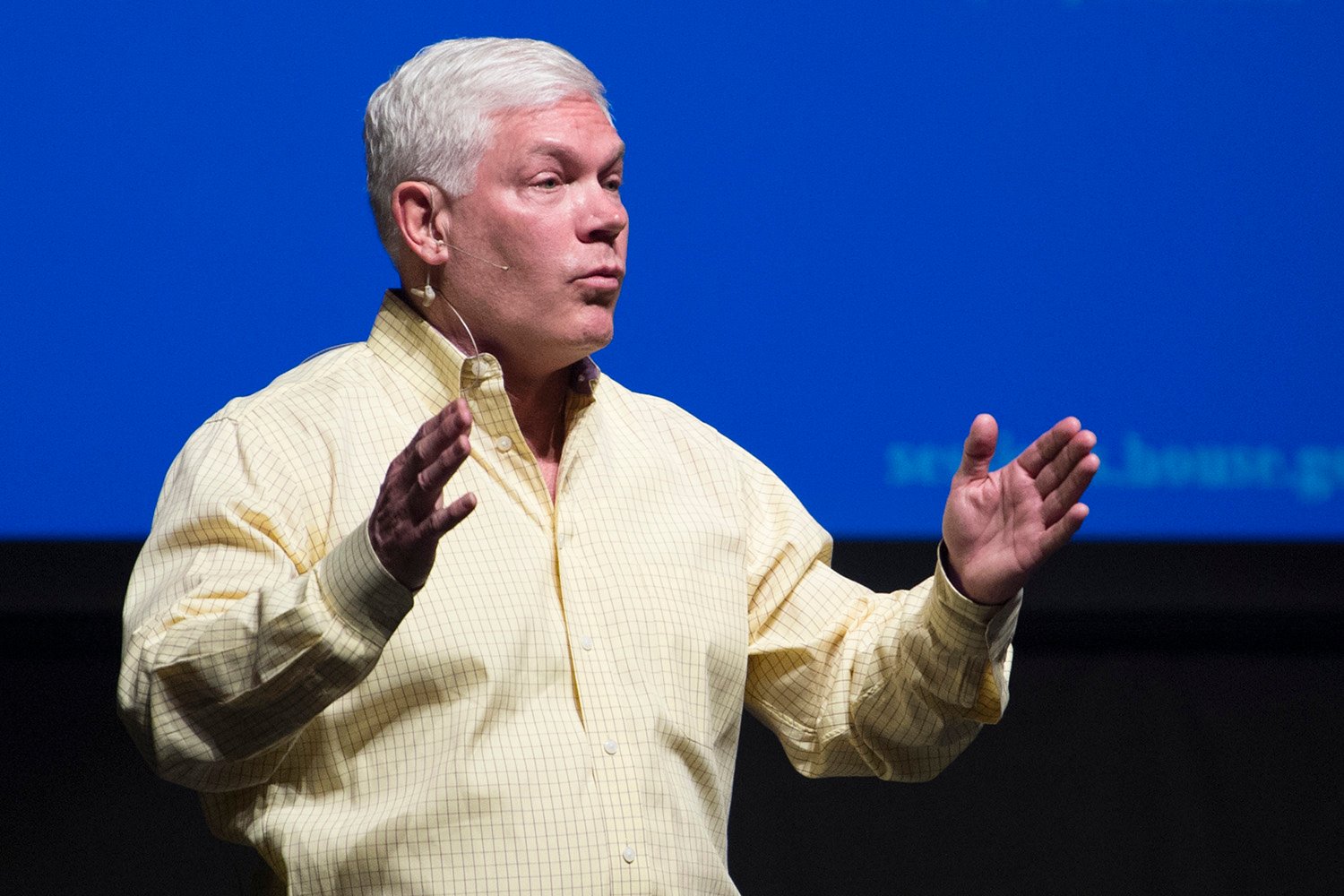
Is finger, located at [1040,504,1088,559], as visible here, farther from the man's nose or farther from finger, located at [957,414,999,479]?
the man's nose

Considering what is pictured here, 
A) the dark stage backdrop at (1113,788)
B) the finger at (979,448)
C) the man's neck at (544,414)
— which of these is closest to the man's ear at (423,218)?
the man's neck at (544,414)

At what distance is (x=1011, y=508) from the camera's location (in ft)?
5.28

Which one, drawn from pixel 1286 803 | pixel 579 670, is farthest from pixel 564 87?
pixel 1286 803

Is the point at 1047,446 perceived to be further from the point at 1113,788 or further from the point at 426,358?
the point at 1113,788

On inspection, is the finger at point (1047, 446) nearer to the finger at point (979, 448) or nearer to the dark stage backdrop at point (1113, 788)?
the finger at point (979, 448)

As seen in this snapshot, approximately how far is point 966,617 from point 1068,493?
16cm

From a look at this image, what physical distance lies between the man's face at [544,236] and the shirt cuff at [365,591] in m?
0.41

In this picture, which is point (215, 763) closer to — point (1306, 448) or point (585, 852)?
point (585, 852)

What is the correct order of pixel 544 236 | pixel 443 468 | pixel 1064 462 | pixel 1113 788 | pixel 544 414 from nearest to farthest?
1. pixel 443 468
2. pixel 1064 462
3. pixel 544 236
4. pixel 544 414
5. pixel 1113 788

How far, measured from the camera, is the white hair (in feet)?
5.77

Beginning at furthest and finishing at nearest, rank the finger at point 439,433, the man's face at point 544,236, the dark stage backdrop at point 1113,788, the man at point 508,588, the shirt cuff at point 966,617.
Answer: the dark stage backdrop at point 1113,788
the man's face at point 544,236
the shirt cuff at point 966,617
the man at point 508,588
the finger at point 439,433

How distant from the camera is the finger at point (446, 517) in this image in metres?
1.33

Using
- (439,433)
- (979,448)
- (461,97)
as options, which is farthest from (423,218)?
(979,448)

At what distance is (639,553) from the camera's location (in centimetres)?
175
